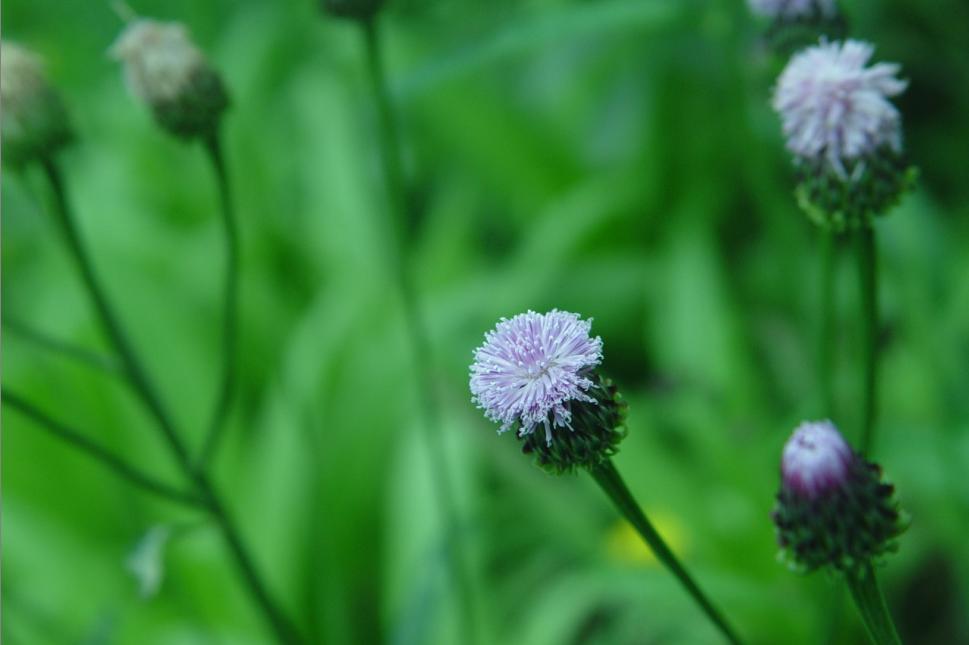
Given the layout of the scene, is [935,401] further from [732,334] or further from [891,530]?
[891,530]

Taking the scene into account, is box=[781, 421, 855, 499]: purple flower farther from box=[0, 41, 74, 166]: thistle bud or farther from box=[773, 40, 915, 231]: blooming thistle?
box=[0, 41, 74, 166]: thistle bud

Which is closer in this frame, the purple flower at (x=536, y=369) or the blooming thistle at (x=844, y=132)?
the purple flower at (x=536, y=369)

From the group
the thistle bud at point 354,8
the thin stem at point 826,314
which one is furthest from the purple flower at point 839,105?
the thistle bud at point 354,8

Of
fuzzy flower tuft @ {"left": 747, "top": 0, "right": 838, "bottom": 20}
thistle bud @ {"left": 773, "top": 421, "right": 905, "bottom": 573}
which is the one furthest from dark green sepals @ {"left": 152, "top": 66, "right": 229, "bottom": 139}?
thistle bud @ {"left": 773, "top": 421, "right": 905, "bottom": 573}

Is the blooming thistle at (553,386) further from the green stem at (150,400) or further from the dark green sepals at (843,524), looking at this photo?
the green stem at (150,400)

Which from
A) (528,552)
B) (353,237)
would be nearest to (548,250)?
(353,237)

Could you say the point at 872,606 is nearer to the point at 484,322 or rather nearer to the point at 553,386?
the point at 553,386
